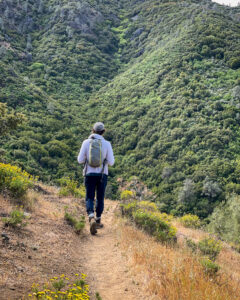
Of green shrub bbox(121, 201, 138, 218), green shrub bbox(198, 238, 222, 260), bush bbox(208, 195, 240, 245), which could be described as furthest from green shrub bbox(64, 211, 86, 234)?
bush bbox(208, 195, 240, 245)

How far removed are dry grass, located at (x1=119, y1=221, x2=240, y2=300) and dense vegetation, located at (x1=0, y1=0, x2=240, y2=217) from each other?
2590 cm

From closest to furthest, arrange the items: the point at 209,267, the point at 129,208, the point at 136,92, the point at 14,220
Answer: the point at 209,267 → the point at 14,220 → the point at 129,208 → the point at 136,92

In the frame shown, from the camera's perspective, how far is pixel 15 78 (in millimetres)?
44906

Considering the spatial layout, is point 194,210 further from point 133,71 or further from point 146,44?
point 146,44

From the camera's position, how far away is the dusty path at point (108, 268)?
9.93 feet

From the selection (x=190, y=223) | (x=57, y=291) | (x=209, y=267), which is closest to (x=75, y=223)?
(x=209, y=267)

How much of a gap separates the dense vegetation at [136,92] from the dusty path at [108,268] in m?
24.6

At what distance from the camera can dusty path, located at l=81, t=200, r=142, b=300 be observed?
9.93ft

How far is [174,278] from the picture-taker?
9.77 feet

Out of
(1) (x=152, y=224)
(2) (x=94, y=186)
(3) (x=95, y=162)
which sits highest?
(3) (x=95, y=162)

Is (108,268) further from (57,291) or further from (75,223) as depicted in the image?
(75,223)

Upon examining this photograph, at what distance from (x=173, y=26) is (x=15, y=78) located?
40.1 m

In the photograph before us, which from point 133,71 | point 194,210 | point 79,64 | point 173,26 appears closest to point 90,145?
point 194,210

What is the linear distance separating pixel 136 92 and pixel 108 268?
50.5 m
